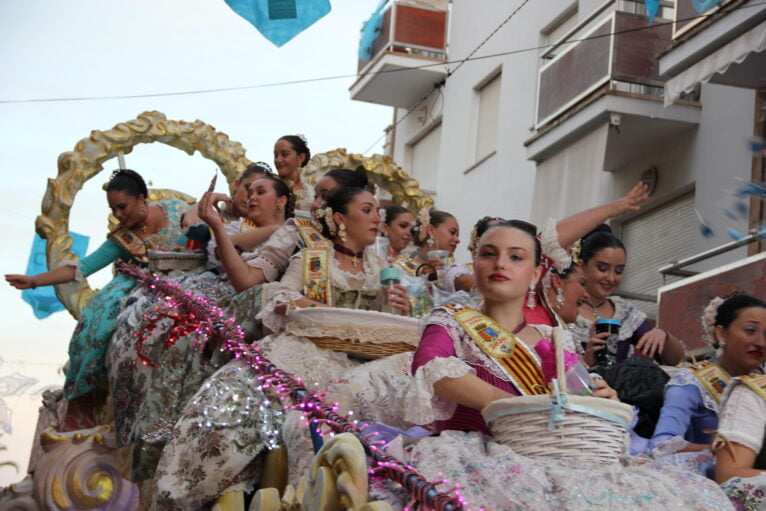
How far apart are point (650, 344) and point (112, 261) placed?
10.4ft

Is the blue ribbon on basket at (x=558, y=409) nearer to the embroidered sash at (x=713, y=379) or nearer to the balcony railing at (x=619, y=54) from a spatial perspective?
the embroidered sash at (x=713, y=379)

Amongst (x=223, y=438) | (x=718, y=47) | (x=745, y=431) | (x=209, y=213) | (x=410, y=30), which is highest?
(x=410, y=30)

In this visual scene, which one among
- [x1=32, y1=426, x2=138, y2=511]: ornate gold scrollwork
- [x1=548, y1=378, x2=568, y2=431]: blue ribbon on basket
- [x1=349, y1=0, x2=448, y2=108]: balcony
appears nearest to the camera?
[x1=548, y1=378, x2=568, y2=431]: blue ribbon on basket

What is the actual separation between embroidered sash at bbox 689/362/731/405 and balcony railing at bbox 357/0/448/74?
13.3 meters

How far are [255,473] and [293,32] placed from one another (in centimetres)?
401

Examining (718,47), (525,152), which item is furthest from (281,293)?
(525,152)

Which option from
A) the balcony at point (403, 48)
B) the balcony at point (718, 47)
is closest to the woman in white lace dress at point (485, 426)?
the balcony at point (718, 47)

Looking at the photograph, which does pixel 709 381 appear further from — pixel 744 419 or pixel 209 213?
pixel 209 213

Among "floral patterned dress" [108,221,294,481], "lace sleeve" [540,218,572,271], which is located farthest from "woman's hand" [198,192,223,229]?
"lace sleeve" [540,218,572,271]

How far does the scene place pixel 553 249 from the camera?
179 inches

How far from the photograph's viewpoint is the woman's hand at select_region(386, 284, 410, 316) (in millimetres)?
4797

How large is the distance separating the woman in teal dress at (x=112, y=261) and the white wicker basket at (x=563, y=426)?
3.38 m

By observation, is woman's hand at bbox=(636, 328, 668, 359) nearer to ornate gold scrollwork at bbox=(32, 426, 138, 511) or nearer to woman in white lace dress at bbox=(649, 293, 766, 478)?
woman in white lace dress at bbox=(649, 293, 766, 478)

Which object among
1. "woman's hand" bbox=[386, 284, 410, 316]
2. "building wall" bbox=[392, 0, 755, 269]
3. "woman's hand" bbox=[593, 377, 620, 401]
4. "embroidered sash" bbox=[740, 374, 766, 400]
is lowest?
"woman's hand" bbox=[593, 377, 620, 401]
